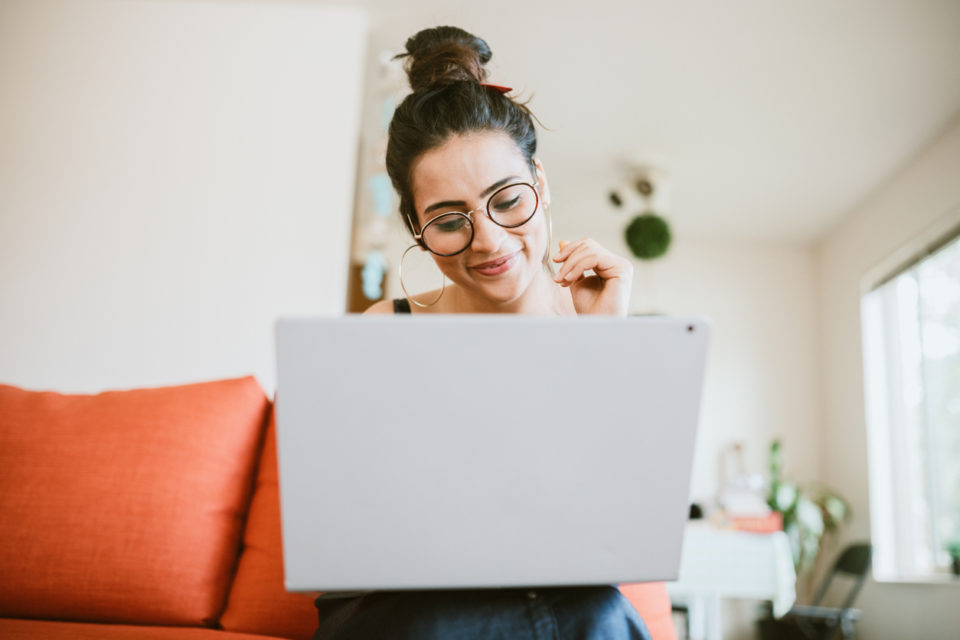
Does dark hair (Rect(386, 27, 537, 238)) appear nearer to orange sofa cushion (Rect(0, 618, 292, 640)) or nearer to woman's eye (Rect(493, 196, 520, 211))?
woman's eye (Rect(493, 196, 520, 211))

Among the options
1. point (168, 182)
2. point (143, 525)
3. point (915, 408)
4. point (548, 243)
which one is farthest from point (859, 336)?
point (143, 525)

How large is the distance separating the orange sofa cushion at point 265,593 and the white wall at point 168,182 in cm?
109

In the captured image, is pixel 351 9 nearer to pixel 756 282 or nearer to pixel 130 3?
pixel 130 3

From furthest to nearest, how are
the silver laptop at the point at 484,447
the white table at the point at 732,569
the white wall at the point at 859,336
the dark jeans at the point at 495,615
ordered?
the white wall at the point at 859,336, the white table at the point at 732,569, the dark jeans at the point at 495,615, the silver laptop at the point at 484,447

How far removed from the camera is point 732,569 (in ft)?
10.2

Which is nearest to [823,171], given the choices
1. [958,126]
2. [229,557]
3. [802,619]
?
[958,126]

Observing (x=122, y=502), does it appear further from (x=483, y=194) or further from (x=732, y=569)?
(x=732, y=569)

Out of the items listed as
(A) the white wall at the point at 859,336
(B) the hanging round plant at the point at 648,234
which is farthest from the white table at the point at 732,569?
(B) the hanging round plant at the point at 648,234

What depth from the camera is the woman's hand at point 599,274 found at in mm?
1035

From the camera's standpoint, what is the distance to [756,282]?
492cm

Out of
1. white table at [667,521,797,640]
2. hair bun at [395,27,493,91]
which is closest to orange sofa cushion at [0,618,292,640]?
hair bun at [395,27,493,91]

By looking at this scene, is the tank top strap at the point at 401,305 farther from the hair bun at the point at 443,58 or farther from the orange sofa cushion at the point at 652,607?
the orange sofa cushion at the point at 652,607

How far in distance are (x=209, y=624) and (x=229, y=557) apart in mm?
113

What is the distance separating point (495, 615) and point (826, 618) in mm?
3570
